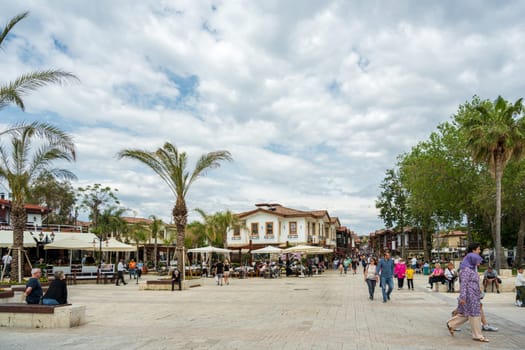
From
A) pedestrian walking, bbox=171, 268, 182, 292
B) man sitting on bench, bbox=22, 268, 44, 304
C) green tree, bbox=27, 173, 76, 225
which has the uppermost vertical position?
green tree, bbox=27, 173, 76, 225

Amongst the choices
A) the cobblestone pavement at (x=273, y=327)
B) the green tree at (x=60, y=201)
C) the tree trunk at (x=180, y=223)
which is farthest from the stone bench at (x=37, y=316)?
the green tree at (x=60, y=201)

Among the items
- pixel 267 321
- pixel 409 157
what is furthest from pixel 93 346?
pixel 409 157

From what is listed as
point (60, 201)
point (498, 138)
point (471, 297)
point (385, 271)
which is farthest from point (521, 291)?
point (60, 201)

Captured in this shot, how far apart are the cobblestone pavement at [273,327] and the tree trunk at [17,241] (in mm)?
5232

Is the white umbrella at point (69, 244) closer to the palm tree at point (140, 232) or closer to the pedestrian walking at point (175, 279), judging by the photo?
the pedestrian walking at point (175, 279)

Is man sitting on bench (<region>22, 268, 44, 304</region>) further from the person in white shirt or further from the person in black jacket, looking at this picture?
the person in white shirt

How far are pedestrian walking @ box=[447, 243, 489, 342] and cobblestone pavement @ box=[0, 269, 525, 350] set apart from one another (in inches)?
10.2

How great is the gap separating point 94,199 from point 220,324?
42.8 m

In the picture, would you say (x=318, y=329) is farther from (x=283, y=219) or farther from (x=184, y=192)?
(x=283, y=219)

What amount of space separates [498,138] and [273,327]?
62.7 ft

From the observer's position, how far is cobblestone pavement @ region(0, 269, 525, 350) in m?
8.25

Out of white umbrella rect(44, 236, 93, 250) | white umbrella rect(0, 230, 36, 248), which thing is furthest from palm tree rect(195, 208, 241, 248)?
white umbrella rect(44, 236, 93, 250)

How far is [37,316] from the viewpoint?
33.4 feet

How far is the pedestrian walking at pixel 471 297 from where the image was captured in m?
8.44
